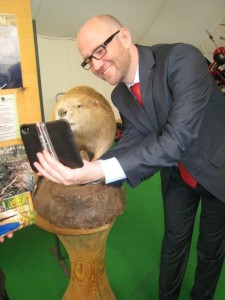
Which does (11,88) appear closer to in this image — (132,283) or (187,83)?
(187,83)

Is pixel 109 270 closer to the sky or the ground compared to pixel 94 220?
closer to the ground

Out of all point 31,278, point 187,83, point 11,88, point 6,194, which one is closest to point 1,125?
point 11,88

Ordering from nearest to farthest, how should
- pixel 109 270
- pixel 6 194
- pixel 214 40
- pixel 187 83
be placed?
pixel 187 83, pixel 6 194, pixel 109 270, pixel 214 40

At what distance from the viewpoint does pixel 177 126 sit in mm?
863

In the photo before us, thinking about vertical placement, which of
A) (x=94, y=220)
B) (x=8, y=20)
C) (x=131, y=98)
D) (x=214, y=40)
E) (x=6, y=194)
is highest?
(x=214, y=40)

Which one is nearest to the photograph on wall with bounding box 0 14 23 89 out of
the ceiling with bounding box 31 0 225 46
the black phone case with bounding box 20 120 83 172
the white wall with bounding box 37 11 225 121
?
the black phone case with bounding box 20 120 83 172

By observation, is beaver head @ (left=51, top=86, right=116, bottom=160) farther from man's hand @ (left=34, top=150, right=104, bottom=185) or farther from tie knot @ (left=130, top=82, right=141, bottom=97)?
man's hand @ (left=34, top=150, right=104, bottom=185)

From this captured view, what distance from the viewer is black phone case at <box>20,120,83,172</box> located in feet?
2.73

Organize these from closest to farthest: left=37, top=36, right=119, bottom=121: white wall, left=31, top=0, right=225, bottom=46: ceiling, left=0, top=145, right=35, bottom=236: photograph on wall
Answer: left=0, top=145, right=35, bottom=236: photograph on wall < left=31, top=0, right=225, bottom=46: ceiling < left=37, top=36, right=119, bottom=121: white wall

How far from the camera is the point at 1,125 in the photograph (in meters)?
1.28

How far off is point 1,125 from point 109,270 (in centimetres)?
119

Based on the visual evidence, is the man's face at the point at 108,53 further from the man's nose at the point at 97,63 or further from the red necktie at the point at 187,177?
the red necktie at the point at 187,177

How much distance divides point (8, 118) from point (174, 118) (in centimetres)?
78

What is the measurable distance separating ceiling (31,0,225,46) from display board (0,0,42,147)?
1.74m
